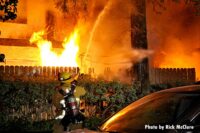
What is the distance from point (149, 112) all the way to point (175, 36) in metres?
15.2

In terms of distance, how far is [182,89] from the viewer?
4695mm

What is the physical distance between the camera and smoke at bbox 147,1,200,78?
18.8 m

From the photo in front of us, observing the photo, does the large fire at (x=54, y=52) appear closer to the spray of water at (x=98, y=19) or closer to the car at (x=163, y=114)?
the spray of water at (x=98, y=19)

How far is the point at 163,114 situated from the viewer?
495 cm

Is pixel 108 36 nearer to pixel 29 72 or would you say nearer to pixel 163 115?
pixel 29 72

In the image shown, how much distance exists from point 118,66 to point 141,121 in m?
10.8

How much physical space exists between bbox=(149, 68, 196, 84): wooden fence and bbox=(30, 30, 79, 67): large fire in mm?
2583

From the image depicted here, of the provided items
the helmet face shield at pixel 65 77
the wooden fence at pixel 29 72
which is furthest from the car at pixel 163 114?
the wooden fence at pixel 29 72

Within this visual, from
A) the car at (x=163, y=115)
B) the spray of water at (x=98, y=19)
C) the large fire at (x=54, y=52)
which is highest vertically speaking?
the spray of water at (x=98, y=19)

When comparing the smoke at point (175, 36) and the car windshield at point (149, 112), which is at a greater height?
the smoke at point (175, 36)

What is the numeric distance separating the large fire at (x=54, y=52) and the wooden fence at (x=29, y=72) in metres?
1.90

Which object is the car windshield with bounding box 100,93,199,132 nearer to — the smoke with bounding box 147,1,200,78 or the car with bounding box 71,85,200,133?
the car with bounding box 71,85,200,133

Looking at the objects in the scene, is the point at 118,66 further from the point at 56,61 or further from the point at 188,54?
the point at 188,54

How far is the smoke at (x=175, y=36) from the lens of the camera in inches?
739
